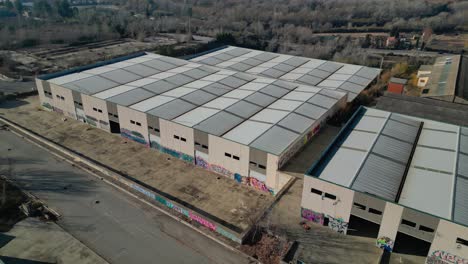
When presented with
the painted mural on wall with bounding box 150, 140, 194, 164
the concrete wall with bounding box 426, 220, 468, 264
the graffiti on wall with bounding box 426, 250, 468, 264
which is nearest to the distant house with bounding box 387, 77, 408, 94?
the concrete wall with bounding box 426, 220, 468, 264

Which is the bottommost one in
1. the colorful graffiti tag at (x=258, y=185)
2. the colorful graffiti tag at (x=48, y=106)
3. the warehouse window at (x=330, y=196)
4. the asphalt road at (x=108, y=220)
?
the asphalt road at (x=108, y=220)

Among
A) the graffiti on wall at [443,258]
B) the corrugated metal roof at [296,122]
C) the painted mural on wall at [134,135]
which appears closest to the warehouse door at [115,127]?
the painted mural on wall at [134,135]

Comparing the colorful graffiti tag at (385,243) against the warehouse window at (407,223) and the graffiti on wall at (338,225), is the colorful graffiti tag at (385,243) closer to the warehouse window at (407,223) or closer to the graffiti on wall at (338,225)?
the warehouse window at (407,223)

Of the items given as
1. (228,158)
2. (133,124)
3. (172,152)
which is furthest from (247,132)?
(133,124)

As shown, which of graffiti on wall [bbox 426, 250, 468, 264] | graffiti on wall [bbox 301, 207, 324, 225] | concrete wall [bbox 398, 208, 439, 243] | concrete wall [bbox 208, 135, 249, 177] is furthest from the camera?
concrete wall [bbox 208, 135, 249, 177]

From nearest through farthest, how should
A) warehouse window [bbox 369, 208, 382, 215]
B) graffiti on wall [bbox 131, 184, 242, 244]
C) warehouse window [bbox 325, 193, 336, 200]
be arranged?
warehouse window [bbox 369, 208, 382, 215], warehouse window [bbox 325, 193, 336, 200], graffiti on wall [bbox 131, 184, 242, 244]

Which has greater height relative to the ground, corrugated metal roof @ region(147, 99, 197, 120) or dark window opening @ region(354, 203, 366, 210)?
corrugated metal roof @ region(147, 99, 197, 120)

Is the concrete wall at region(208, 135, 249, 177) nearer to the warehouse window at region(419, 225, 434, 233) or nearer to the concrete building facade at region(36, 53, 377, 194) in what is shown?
the concrete building facade at region(36, 53, 377, 194)

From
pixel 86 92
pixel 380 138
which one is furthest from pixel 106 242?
pixel 380 138
